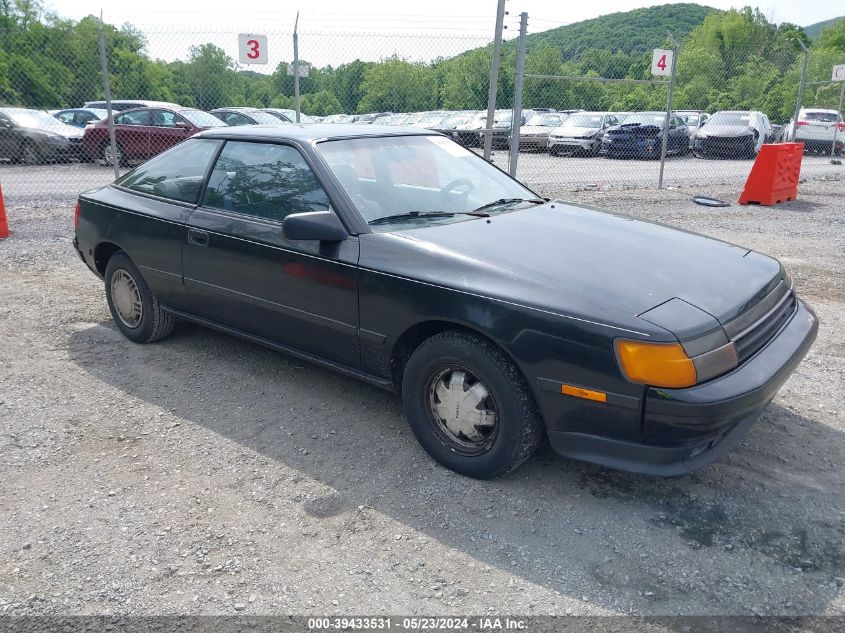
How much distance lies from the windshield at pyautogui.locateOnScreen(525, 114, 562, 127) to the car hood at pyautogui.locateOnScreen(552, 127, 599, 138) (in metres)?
1.46

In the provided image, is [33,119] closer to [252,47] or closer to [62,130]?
[62,130]

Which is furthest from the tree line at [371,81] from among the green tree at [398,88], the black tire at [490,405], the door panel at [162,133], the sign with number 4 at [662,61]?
the black tire at [490,405]

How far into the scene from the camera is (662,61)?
12.9m

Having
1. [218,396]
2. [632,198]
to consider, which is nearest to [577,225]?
[218,396]

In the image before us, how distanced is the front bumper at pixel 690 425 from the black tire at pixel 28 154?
1629cm

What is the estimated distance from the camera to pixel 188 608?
2.53 meters

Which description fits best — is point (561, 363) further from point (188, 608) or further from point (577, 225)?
point (188, 608)

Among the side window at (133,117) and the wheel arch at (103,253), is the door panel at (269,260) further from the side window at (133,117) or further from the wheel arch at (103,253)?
the side window at (133,117)

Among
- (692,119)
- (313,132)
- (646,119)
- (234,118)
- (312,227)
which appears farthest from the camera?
(692,119)

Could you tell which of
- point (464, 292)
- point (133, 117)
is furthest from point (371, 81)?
point (464, 292)

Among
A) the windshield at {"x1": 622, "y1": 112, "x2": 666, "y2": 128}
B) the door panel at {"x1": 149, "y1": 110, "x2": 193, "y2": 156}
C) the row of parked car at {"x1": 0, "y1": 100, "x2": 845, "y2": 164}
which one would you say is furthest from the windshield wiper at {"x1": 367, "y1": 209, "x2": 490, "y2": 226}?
the windshield at {"x1": 622, "y1": 112, "x2": 666, "y2": 128}

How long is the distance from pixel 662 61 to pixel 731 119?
11.5 meters

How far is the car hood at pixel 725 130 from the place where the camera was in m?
22.0

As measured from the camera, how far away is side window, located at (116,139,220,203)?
4.44 meters
